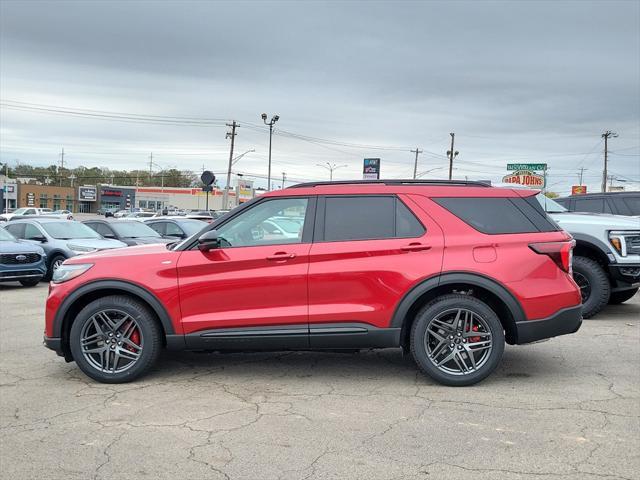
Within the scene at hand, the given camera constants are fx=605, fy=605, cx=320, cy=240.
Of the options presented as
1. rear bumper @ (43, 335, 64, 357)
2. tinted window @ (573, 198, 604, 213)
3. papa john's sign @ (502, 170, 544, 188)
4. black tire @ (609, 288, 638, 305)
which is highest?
papa john's sign @ (502, 170, 544, 188)

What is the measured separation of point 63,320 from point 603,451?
15.1ft

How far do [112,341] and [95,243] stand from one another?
1005 cm

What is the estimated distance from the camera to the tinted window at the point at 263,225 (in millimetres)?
5531

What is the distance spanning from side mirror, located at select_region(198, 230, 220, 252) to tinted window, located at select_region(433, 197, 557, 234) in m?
2.03

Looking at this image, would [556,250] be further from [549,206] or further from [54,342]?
[549,206]

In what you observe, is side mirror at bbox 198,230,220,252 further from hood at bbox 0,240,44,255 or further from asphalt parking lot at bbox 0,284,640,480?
hood at bbox 0,240,44,255

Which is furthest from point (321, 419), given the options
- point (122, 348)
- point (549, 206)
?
point (549, 206)

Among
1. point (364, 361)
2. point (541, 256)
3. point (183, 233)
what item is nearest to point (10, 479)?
point (364, 361)

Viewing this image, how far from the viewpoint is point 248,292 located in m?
5.39

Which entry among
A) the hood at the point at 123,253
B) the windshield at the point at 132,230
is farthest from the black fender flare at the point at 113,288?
the windshield at the point at 132,230

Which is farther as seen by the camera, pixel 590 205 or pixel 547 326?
pixel 590 205

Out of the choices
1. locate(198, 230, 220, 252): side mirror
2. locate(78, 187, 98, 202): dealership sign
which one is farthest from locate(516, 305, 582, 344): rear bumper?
locate(78, 187, 98, 202): dealership sign

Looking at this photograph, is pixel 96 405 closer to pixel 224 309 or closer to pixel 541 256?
pixel 224 309

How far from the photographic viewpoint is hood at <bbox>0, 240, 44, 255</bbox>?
43.4ft
